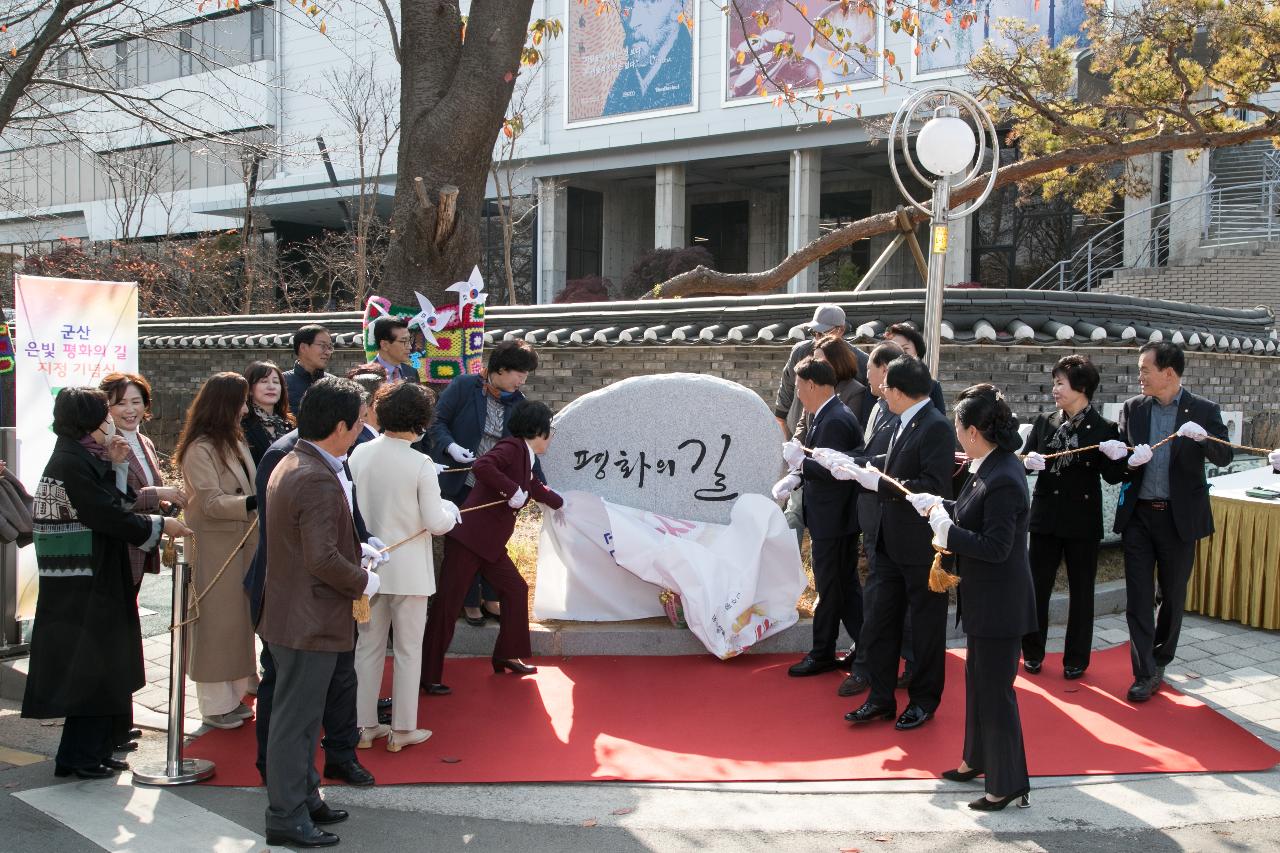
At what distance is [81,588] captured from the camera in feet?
14.7

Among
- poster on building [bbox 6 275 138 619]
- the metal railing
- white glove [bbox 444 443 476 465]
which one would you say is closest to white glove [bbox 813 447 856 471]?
white glove [bbox 444 443 476 465]

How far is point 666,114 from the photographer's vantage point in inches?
990

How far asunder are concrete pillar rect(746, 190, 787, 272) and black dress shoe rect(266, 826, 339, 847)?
2651cm

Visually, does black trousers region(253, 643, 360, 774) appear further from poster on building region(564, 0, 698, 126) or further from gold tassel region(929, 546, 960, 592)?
poster on building region(564, 0, 698, 126)

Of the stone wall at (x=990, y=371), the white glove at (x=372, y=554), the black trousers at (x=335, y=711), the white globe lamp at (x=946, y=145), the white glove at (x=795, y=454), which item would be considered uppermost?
the white globe lamp at (x=946, y=145)

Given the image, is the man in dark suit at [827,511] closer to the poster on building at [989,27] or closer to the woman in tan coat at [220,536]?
the woman in tan coat at [220,536]

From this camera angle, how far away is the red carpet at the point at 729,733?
458cm

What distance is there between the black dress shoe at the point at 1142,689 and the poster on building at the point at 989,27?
50.4 ft

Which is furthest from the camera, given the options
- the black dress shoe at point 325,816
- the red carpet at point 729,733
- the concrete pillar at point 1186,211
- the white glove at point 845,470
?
the concrete pillar at point 1186,211

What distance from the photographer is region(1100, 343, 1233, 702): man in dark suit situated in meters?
5.43

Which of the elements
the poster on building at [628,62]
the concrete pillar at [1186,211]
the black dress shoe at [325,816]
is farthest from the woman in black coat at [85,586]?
the poster on building at [628,62]

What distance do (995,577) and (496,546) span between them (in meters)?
2.53

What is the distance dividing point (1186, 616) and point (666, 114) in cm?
2018

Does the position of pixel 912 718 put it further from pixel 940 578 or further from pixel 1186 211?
pixel 1186 211
